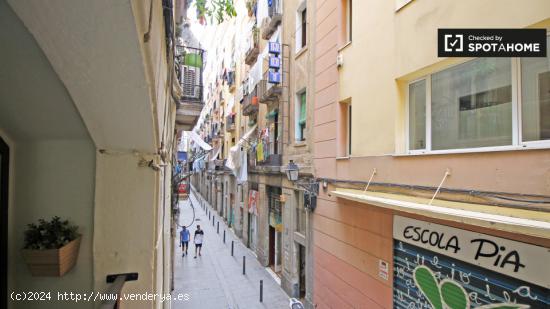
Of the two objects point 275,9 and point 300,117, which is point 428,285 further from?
point 275,9

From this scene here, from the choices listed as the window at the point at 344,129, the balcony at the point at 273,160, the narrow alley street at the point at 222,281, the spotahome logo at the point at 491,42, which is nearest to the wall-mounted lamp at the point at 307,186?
the window at the point at 344,129

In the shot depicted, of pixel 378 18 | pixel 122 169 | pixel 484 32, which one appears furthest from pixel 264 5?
pixel 122 169

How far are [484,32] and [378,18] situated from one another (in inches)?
105

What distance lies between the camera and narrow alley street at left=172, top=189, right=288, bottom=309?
11.9m

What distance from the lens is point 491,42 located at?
15.3 feet

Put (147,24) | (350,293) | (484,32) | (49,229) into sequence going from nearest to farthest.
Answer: (147,24) < (49,229) < (484,32) < (350,293)

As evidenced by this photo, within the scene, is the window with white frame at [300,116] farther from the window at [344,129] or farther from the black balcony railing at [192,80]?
the black balcony railing at [192,80]

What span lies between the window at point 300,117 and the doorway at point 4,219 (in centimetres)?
988

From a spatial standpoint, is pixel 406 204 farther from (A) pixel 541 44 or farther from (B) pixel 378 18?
(B) pixel 378 18

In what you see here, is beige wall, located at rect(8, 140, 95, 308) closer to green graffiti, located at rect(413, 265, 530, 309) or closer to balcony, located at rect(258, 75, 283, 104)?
green graffiti, located at rect(413, 265, 530, 309)

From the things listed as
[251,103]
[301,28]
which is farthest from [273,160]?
[301,28]

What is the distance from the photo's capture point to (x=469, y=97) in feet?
16.9

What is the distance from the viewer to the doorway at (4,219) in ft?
9.27

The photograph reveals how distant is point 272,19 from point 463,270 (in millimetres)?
12803
